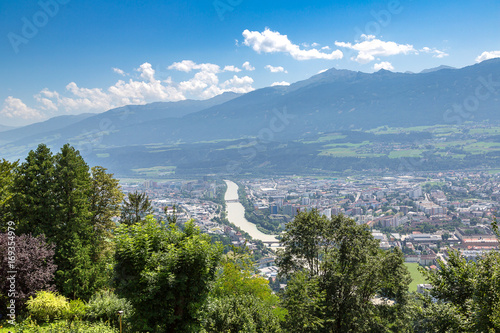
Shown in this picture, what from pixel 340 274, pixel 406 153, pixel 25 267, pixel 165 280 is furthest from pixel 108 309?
pixel 406 153

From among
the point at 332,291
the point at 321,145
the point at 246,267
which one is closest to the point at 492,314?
the point at 332,291

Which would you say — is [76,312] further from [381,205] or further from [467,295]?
[381,205]

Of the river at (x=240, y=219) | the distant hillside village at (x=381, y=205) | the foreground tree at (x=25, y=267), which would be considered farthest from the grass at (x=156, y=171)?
the foreground tree at (x=25, y=267)

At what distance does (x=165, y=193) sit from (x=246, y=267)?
300 ft

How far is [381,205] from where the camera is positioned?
81.7 metres

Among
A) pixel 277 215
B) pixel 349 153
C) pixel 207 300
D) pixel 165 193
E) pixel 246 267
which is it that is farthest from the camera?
pixel 349 153

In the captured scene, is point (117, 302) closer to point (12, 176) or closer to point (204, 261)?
point (204, 261)

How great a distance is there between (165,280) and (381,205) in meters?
81.7

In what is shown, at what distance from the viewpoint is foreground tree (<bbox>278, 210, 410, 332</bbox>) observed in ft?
37.1

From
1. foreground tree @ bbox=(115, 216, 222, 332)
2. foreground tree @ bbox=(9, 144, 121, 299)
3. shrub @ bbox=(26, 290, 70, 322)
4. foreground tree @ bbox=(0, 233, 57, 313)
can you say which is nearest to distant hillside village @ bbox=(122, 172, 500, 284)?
foreground tree @ bbox=(9, 144, 121, 299)

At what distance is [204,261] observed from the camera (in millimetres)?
8820

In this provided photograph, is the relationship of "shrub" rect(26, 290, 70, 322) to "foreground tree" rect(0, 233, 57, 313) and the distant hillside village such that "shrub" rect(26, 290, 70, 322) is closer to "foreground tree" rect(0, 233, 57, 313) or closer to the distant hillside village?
"foreground tree" rect(0, 233, 57, 313)

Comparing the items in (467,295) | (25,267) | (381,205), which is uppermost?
(25,267)

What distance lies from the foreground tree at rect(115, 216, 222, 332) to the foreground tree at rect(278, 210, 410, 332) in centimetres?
342
